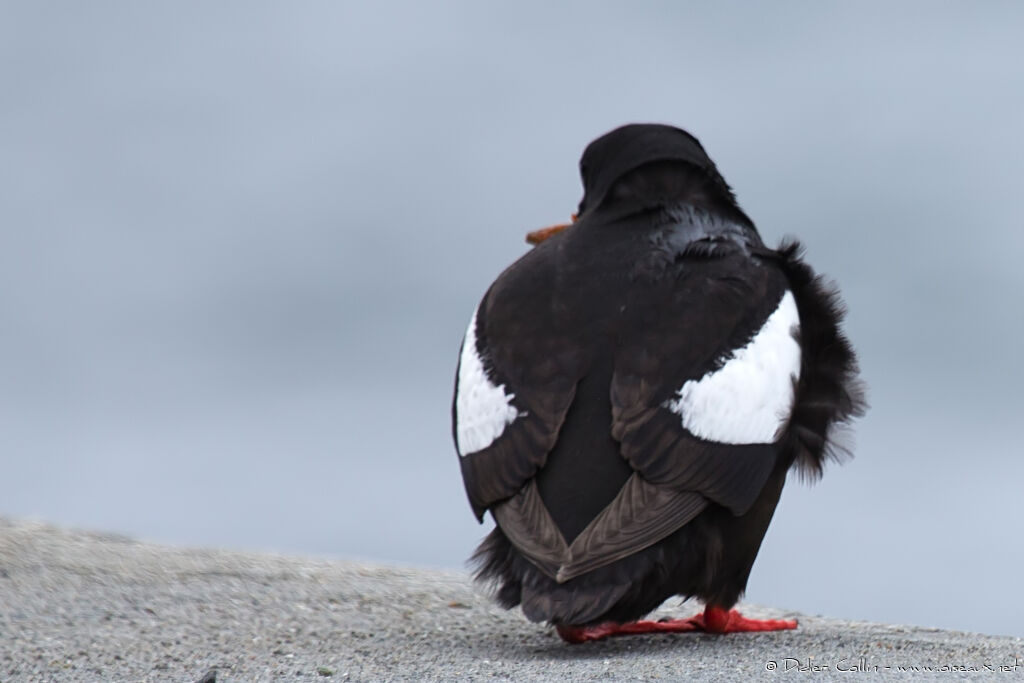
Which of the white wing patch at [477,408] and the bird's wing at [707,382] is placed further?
the white wing patch at [477,408]

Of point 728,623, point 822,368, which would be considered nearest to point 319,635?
point 728,623

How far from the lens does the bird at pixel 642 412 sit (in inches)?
265

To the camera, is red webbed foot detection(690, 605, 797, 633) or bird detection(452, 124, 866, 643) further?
red webbed foot detection(690, 605, 797, 633)

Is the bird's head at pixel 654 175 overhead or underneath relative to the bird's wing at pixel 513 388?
overhead

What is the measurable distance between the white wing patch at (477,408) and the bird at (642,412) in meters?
0.01

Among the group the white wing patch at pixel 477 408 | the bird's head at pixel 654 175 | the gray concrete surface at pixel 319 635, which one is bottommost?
the gray concrete surface at pixel 319 635

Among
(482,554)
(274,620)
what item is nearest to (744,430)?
(482,554)

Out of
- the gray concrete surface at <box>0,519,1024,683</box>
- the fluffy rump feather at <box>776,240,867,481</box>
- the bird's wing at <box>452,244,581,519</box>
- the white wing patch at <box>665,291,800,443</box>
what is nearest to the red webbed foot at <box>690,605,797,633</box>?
the gray concrete surface at <box>0,519,1024,683</box>

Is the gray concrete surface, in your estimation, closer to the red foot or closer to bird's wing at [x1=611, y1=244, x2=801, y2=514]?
the red foot

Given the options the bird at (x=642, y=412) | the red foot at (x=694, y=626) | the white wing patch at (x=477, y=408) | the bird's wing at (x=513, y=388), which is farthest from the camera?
the red foot at (x=694, y=626)

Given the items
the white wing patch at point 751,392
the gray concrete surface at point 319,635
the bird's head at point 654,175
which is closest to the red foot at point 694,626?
the gray concrete surface at point 319,635

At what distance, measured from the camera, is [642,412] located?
6738 mm

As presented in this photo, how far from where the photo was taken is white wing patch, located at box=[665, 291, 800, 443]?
681 centimetres

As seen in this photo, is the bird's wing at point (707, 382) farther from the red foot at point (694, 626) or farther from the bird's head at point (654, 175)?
the red foot at point (694, 626)
